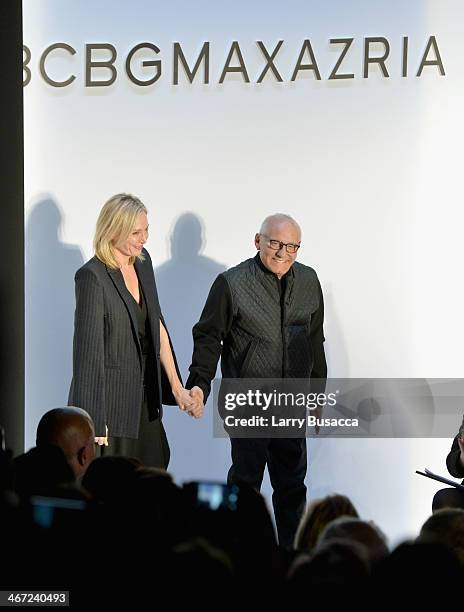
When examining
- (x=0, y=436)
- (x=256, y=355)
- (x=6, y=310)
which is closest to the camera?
(x=0, y=436)

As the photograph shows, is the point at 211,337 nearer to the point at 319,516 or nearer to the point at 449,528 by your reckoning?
the point at 319,516

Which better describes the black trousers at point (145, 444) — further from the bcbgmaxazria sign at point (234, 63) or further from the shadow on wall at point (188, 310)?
the bcbgmaxazria sign at point (234, 63)

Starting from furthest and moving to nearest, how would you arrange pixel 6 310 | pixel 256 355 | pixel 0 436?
pixel 6 310 → pixel 256 355 → pixel 0 436

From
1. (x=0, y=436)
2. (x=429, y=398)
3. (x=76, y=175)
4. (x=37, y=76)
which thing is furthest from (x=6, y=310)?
(x=0, y=436)

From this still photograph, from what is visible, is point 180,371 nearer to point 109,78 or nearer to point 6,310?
point 6,310

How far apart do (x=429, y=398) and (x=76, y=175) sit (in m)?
2.08

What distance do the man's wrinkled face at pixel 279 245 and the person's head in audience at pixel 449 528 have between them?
9.08 ft

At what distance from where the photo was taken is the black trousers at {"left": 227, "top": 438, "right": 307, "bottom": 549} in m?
5.86

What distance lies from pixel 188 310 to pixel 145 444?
0.73m

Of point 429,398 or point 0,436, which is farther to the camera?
point 429,398

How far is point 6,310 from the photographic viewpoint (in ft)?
20.3

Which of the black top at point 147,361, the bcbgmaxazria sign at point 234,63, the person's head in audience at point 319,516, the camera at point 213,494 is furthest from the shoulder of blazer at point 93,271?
the camera at point 213,494

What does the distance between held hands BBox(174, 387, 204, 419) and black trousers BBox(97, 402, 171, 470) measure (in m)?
0.19

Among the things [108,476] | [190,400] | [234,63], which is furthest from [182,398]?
[108,476]
